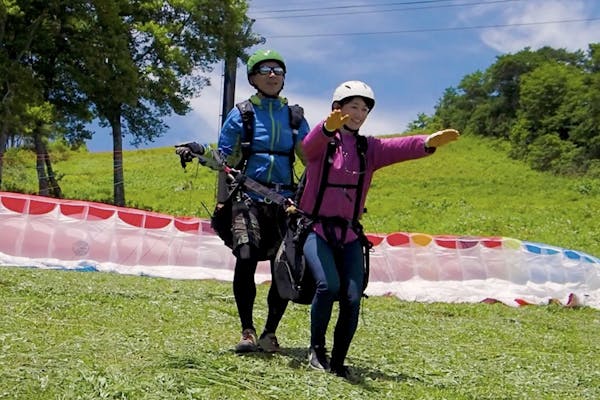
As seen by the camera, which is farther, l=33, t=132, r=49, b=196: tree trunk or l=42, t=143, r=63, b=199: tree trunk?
l=42, t=143, r=63, b=199: tree trunk

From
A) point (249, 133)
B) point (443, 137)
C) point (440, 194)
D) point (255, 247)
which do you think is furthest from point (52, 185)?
point (443, 137)

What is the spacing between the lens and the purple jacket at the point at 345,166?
16.8 ft

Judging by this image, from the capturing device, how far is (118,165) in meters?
31.7

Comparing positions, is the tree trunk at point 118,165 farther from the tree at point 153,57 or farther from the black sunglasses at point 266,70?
the black sunglasses at point 266,70

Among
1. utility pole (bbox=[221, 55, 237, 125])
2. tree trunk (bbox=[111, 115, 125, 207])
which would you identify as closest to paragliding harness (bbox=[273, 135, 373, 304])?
utility pole (bbox=[221, 55, 237, 125])

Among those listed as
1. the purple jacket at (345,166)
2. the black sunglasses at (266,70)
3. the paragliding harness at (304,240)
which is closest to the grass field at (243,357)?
the paragliding harness at (304,240)

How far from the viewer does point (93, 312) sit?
291 inches

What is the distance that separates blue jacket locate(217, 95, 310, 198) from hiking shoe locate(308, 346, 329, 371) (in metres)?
1.15

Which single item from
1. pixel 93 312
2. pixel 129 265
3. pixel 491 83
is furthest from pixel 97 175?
pixel 491 83

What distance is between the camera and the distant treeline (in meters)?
60.2

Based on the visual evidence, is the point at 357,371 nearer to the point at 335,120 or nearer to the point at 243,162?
the point at 243,162

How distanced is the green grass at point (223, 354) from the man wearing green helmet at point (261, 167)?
391 millimetres

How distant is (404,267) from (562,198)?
27189mm

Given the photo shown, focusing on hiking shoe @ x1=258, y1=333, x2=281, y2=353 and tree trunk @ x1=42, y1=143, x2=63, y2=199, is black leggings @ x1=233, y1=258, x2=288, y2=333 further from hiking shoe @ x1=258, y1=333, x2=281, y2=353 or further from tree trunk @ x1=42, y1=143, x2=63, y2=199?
tree trunk @ x1=42, y1=143, x2=63, y2=199
